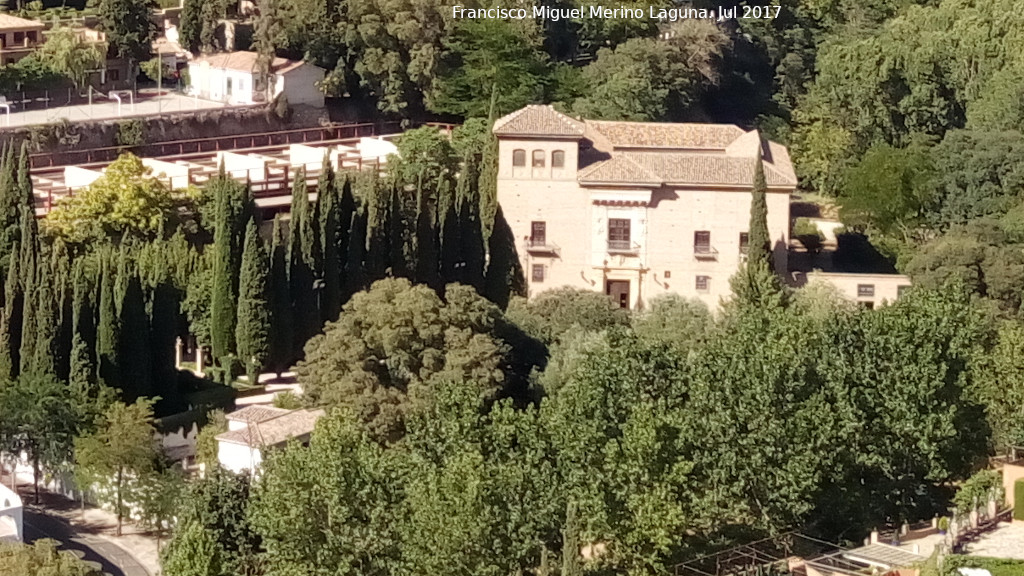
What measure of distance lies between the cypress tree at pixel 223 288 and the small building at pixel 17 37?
96.5 feet

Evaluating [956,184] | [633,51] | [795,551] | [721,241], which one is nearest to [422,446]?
[795,551]

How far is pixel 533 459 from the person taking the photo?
48125 millimetres

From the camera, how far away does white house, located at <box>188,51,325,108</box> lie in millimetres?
90375

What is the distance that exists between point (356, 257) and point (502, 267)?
18.6 ft

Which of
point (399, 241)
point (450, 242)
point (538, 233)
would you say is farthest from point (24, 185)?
point (538, 233)

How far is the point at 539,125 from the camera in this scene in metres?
70.6

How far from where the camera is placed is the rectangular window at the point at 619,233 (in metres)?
71.1

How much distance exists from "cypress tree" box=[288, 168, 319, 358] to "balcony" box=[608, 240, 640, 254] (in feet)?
32.5

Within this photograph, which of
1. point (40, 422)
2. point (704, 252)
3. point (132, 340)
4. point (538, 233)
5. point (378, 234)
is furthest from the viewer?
point (538, 233)

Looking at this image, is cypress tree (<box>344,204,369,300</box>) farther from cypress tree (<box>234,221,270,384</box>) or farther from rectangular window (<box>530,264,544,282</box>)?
rectangular window (<box>530,264,544,282</box>)

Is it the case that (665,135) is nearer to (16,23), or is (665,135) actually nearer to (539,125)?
(539,125)

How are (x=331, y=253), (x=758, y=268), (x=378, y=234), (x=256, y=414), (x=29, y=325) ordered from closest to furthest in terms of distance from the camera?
(x=256, y=414)
(x=29, y=325)
(x=331, y=253)
(x=378, y=234)
(x=758, y=268)

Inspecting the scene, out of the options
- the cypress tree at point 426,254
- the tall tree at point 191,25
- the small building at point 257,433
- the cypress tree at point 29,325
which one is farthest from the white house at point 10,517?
the tall tree at point 191,25

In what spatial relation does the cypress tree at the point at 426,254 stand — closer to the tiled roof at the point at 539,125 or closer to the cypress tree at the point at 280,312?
the tiled roof at the point at 539,125
